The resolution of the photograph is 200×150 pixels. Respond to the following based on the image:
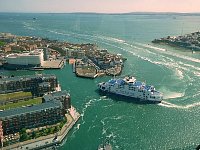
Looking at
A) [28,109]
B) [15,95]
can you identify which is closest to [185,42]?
[15,95]

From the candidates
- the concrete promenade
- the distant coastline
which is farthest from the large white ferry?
the distant coastline

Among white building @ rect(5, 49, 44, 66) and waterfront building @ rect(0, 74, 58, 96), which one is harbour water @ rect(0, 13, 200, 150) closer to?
white building @ rect(5, 49, 44, 66)

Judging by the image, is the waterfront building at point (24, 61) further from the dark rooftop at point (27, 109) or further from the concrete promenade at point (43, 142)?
the concrete promenade at point (43, 142)

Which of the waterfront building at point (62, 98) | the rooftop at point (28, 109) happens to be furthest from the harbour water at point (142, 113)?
the rooftop at point (28, 109)

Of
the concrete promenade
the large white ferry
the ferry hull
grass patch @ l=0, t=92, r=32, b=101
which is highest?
the large white ferry

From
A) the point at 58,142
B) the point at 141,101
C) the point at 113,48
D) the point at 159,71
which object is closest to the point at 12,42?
the point at 113,48

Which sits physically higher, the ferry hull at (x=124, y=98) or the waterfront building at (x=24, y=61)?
the waterfront building at (x=24, y=61)

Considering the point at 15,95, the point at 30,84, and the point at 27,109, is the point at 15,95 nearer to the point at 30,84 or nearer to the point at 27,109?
the point at 30,84
